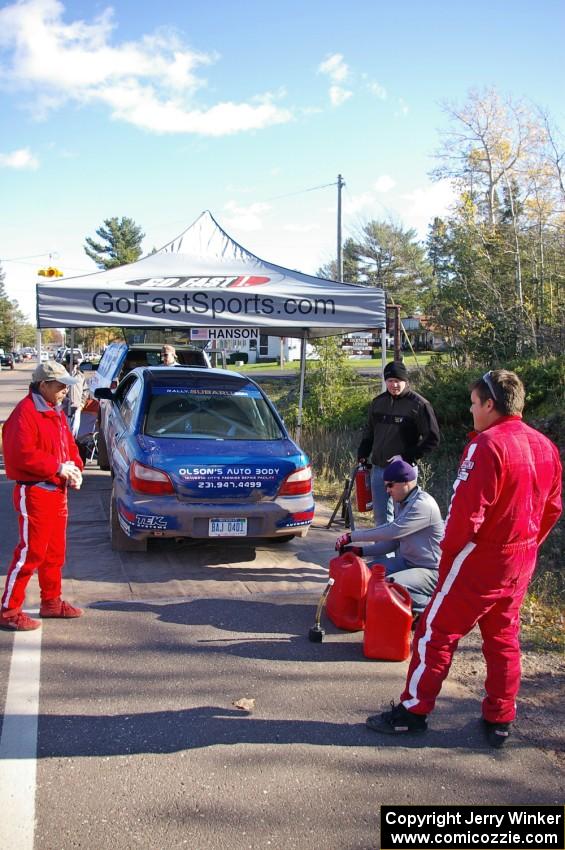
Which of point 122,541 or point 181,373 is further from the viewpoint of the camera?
point 181,373

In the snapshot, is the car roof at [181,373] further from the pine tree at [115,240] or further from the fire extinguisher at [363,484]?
the pine tree at [115,240]

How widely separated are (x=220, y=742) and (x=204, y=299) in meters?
6.62

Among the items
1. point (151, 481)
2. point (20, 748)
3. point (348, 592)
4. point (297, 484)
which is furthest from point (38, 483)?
point (297, 484)

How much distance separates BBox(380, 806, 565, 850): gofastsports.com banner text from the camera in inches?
117

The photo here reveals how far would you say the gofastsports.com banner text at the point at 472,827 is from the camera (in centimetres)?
296

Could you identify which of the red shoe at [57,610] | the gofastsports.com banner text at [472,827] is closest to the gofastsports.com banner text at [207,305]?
the red shoe at [57,610]

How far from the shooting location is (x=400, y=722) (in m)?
3.67

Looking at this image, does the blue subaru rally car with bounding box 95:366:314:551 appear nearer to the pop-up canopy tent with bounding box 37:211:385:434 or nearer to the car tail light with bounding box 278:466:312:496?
the car tail light with bounding box 278:466:312:496

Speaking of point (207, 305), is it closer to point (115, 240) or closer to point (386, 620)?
point (386, 620)

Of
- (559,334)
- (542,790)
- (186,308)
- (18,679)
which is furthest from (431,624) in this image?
(559,334)

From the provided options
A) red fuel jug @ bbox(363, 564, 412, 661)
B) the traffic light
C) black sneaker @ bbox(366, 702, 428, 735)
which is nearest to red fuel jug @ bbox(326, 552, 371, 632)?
red fuel jug @ bbox(363, 564, 412, 661)

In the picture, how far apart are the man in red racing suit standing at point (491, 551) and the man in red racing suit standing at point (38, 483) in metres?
2.52

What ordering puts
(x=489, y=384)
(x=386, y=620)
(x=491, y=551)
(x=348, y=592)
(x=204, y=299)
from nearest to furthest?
(x=491, y=551)
(x=489, y=384)
(x=386, y=620)
(x=348, y=592)
(x=204, y=299)

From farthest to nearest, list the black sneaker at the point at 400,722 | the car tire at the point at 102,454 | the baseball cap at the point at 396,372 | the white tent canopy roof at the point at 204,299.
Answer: the car tire at the point at 102,454 → the white tent canopy roof at the point at 204,299 → the baseball cap at the point at 396,372 → the black sneaker at the point at 400,722
